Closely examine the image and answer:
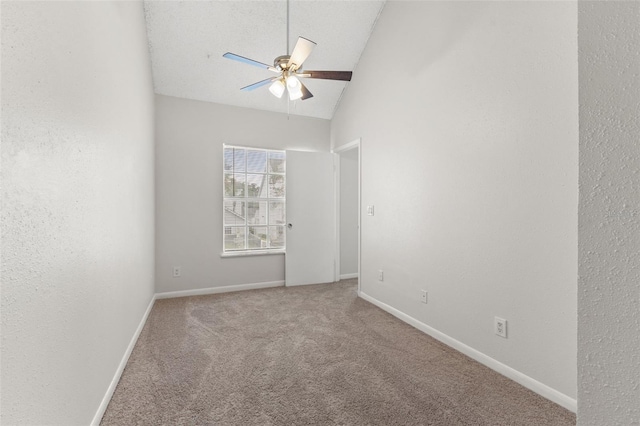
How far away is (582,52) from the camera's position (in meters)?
0.58

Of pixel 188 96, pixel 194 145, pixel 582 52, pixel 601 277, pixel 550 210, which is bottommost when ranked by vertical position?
pixel 601 277

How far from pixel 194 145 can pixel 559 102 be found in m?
3.75

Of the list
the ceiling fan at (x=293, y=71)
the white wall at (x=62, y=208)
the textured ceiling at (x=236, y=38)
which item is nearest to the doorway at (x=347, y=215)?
the textured ceiling at (x=236, y=38)

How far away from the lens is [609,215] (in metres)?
0.53

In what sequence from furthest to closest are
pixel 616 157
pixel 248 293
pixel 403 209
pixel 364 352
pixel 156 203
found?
pixel 248 293 → pixel 156 203 → pixel 403 209 → pixel 364 352 → pixel 616 157

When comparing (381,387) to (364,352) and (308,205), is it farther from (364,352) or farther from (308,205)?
(308,205)

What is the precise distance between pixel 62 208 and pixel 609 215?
163 cm

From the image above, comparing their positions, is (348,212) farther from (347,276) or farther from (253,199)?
(253,199)

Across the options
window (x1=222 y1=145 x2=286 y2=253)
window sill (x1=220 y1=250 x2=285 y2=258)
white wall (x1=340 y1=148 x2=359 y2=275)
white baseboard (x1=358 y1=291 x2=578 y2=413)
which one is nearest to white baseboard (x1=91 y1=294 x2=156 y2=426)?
window sill (x1=220 y1=250 x2=285 y2=258)

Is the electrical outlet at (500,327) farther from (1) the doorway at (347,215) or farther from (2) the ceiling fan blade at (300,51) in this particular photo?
(1) the doorway at (347,215)

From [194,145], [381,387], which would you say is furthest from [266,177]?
[381,387]

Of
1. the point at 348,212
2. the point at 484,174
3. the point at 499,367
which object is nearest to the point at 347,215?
the point at 348,212

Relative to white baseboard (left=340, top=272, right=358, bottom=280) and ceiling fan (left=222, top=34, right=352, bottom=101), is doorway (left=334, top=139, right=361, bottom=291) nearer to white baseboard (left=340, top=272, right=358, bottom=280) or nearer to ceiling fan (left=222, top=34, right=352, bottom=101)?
white baseboard (left=340, top=272, right=358, bottom=280)

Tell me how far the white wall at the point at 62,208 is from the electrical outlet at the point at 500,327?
2.43m
